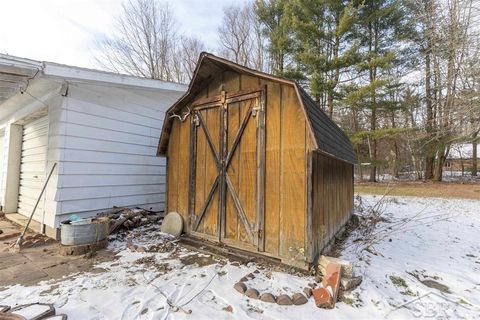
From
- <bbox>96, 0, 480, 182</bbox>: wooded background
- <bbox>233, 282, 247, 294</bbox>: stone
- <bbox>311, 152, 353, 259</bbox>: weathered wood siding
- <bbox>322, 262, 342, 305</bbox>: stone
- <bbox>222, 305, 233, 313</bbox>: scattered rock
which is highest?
<bbox>96, 0, 480, 182</bbox>: wooded background

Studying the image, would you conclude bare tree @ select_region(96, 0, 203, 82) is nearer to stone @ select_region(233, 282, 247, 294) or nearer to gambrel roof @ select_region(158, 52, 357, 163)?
gambrel roof @ select_region(158, 52, 357, 163)

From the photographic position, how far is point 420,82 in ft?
50.2

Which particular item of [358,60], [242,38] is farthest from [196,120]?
[242,38]

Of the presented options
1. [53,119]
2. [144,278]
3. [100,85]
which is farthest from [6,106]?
[144,278]

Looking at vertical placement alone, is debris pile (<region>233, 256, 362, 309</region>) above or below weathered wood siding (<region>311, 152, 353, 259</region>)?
below

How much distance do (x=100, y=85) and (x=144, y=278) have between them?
12.6ft

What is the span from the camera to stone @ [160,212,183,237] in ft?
16.2

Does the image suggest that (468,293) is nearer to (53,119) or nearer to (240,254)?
(240,254)

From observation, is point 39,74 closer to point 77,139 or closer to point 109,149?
point 77,139

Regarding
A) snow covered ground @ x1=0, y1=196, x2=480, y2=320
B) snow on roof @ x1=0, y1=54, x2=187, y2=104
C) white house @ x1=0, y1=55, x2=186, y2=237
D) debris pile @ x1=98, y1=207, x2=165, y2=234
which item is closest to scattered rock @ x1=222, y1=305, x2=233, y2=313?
snow covered ground @ x1=0, y1=196, x2=480, y2=320

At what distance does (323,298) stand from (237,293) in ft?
3.00

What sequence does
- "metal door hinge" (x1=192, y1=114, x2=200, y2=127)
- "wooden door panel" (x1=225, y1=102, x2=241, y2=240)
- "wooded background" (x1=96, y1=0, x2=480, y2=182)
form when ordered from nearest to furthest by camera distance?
"wooden door panel" (x1=225, y1=102, x2=241, y2=240) → "metal door hinge" (x1=192, y1=114, x2=200, y2=127) → "wooded background" (x1=96, y1=0, x2=480, y2=182)

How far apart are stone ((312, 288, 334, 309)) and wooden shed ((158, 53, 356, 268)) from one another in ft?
1.94

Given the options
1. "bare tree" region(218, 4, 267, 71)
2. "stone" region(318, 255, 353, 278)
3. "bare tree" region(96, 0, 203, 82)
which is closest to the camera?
"stone" region(318, 255, 353, 278)
